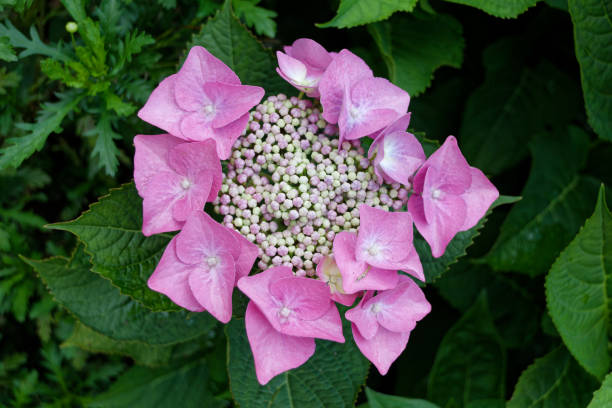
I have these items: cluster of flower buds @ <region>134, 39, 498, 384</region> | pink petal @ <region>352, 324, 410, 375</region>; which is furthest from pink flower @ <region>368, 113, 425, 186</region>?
pink petal @ <region>352, 324, 410, 375</region>

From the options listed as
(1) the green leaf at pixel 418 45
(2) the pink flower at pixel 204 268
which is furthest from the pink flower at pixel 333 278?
(1) the green leaf at pixel 418 45

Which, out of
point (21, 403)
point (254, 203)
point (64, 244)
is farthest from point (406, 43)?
point (21, 403)

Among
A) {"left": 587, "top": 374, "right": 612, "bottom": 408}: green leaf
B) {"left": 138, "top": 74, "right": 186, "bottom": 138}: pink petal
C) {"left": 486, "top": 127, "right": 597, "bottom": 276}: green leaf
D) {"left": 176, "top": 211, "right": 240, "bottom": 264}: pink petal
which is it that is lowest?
{"left": 587, "top": 374, "right": 612, "bottom": 408}: green leaf

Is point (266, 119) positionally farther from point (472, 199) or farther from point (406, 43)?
point (406, 43)

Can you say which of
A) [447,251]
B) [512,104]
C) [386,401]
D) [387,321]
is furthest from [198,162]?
[512,104]

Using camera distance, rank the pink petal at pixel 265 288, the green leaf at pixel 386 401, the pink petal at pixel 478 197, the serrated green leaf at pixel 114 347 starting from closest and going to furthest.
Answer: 1. the pink petal at pixel 265 288
2. the pink petal at pixel 478 197
3. the green leaf at pixel 386 401
4. the serrated green leaf at pixel 114 347

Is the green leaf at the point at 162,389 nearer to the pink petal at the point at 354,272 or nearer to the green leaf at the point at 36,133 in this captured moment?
the green leaf at the point at 36,133

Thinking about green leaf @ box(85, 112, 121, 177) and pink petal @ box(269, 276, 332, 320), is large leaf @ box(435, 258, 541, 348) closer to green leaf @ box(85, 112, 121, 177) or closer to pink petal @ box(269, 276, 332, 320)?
pink petal @ box(269, 276, 332, 320)
